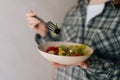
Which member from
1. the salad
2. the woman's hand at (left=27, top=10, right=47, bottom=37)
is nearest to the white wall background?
the woman's hand at (left=27, top=10, right=47, bottom=37)

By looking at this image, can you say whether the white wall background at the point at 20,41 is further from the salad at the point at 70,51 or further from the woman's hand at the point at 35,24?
the salad at the point at 70,51

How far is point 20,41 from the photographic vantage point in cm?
141

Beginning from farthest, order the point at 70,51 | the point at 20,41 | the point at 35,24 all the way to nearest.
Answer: the point at 20,41 < the point at 35,24 < the point at 70,51

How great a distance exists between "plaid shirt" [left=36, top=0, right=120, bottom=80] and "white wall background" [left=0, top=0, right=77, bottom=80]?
0.43m

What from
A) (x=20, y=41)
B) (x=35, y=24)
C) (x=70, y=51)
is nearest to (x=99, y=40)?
(x=70, y=51)

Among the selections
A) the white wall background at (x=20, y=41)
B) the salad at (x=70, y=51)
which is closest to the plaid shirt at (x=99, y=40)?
the salad at (x=70, y=51)

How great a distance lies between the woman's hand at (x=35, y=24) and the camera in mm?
1009

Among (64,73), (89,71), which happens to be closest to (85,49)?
(89,71)

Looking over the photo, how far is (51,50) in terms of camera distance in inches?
33.9

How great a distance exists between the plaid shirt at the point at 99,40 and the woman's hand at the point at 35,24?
10 centimetres

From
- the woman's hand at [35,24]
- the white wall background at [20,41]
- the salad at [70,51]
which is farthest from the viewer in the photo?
the white wall background at [20,41]

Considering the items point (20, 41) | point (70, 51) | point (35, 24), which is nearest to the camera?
point (70, 51)

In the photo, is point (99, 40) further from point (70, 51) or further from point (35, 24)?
point (35, 24)

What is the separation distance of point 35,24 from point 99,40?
0.27 m
